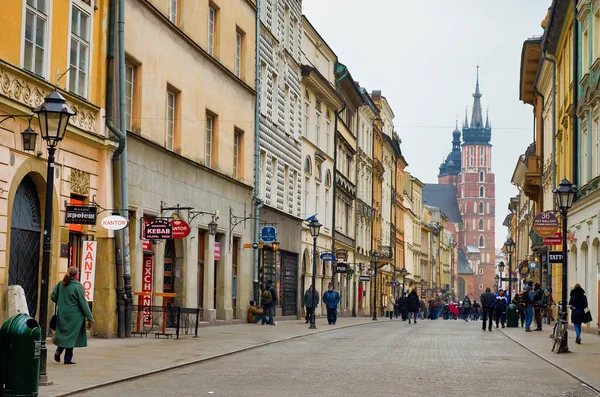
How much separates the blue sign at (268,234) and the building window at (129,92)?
40.9 ft

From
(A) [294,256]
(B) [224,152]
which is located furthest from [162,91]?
(A) [294,256]

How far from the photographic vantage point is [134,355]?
18.4 m

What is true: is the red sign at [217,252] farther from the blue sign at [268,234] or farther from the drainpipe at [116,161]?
the drainpipe at [116,161]

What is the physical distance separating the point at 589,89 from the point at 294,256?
18.3 m

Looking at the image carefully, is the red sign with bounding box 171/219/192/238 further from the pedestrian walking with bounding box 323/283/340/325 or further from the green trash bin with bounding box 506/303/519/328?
the green trash bin with bounding box 506/303/519/328

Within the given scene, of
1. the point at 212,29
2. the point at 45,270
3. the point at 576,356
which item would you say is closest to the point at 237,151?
the point at 212,29

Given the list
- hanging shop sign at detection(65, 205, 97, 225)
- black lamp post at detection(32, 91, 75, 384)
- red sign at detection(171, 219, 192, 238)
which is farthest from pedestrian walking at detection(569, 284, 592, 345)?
black lamp post at detection(32, 91, 75, 384)

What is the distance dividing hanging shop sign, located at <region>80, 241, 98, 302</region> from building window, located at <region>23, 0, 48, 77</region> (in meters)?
4.09

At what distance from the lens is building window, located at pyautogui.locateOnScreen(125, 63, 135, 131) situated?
2544cm

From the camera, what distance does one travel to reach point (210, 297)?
32.3 m

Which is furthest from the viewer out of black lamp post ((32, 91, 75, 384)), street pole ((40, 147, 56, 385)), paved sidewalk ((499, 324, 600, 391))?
paved sidewalk ((499, 324, 600, 391))

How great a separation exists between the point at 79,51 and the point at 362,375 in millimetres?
10507

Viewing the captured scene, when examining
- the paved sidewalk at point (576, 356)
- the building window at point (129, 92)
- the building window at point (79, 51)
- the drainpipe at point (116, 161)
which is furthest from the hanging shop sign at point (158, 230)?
the paved sidewalk at point (576, 356)

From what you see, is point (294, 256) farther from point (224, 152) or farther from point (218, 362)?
point (218, 362)
